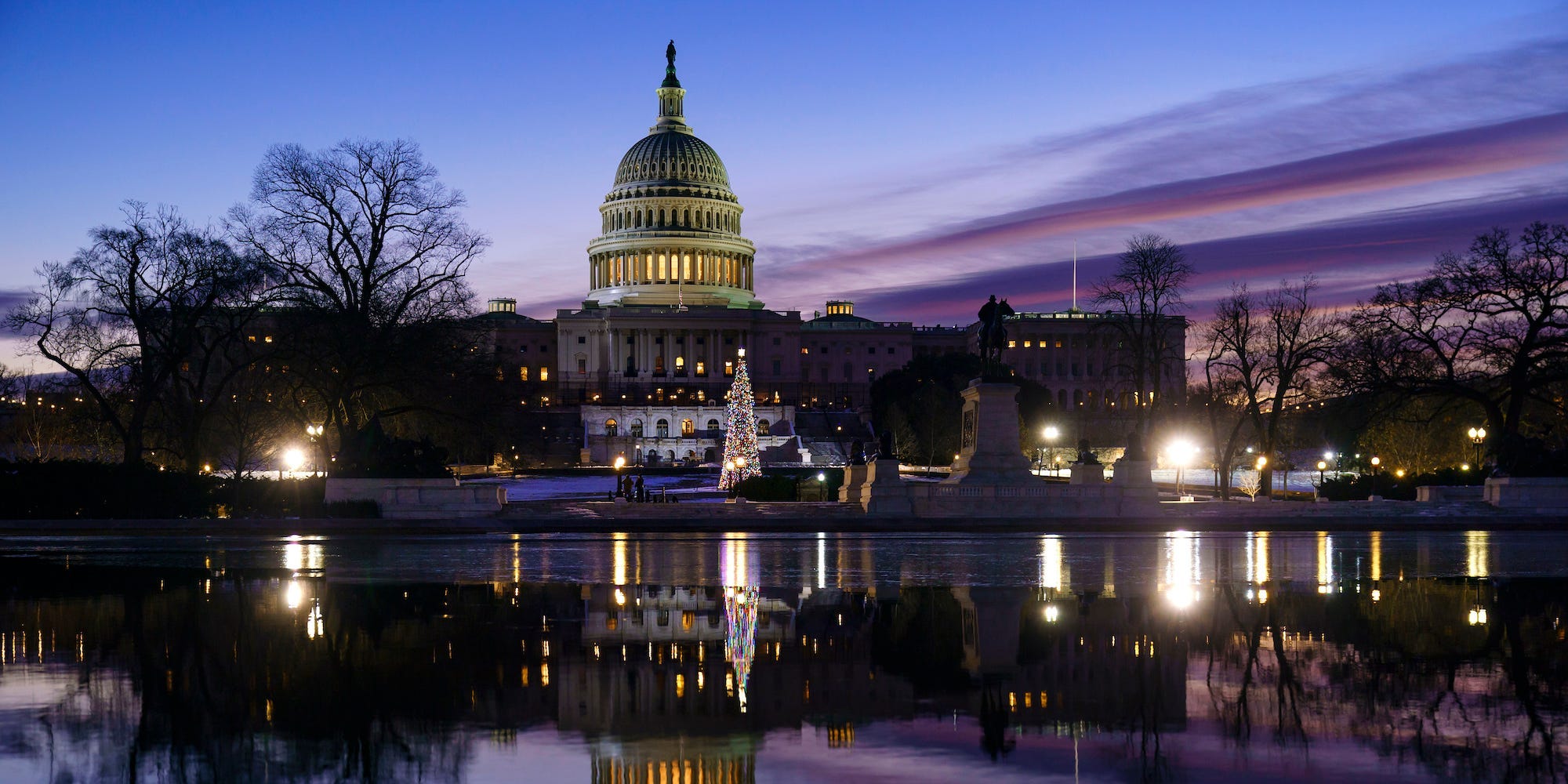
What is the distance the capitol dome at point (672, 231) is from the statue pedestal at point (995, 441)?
133m

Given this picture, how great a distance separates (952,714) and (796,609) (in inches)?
246

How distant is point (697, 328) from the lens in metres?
166

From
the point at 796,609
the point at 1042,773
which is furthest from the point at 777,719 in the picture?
the point at 796,609

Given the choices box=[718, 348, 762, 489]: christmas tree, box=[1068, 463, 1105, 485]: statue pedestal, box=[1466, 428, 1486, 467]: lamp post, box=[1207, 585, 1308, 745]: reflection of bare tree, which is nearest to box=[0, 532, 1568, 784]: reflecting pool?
box=[1207, 585, 1308, 745]: reflection of bare tree

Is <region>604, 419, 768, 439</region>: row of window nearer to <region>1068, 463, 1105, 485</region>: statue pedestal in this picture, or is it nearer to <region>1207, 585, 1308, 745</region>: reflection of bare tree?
<region>1068, 463, 1105, 485</region>: statue pedestal

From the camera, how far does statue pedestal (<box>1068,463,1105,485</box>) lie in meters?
39.7

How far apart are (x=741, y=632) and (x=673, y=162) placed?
16193 centimetres

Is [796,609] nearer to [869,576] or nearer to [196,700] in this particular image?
[869,576]

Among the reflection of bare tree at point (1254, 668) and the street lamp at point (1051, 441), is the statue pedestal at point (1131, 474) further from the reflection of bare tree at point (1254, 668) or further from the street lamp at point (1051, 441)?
the street lamp at point (1051, 441)

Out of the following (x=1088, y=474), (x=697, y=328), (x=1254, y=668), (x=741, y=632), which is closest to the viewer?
(x=1254, y=668)

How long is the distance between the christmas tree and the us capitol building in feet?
284

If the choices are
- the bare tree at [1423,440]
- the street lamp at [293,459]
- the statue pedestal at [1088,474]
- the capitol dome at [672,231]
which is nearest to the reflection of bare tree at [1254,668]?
the statue pedestal at [1088,474]

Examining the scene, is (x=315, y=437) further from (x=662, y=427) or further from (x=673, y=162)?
(x=673, y=162)

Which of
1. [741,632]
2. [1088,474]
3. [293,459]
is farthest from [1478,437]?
[293,459]
